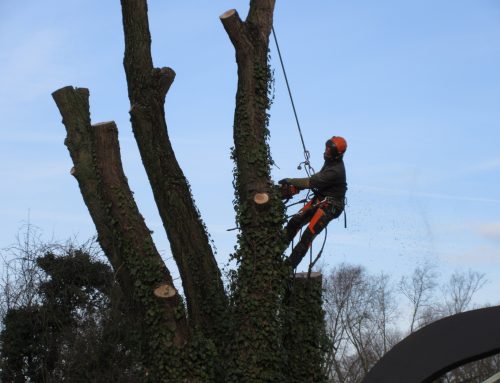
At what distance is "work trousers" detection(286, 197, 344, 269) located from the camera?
28.1 ft

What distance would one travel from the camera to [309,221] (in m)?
8.69

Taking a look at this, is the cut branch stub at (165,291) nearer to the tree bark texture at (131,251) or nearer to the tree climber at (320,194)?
the tree bark texture at (131,251)

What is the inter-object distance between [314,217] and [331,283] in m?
26.1

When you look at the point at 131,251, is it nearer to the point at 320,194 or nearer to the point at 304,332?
the point at 304,332

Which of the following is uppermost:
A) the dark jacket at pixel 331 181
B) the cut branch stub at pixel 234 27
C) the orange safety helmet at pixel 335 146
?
the cut branch stub at pixel 234 27

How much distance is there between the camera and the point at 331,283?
1348 inches

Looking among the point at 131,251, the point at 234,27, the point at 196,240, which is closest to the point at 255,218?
the point at 196,240

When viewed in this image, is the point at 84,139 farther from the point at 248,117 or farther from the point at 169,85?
the point at 248,117

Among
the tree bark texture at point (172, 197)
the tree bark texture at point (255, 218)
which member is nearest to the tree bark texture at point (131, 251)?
the tree bark texture at point (172, 197)

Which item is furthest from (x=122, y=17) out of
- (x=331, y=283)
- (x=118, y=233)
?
(x=331, y=283)

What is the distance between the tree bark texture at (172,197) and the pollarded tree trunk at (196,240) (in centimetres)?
1

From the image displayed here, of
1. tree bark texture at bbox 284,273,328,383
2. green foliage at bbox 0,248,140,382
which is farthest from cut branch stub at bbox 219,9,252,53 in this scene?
green foliage at bbox 0,248,140,382

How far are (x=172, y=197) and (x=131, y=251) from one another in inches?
28.3

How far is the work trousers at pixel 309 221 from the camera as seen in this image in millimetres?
8562
